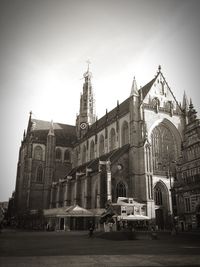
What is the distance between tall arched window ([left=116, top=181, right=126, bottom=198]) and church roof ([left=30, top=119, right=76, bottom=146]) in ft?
96.1

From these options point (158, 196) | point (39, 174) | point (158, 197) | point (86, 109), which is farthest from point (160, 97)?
point (39, 174)

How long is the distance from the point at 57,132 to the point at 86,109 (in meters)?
10.1

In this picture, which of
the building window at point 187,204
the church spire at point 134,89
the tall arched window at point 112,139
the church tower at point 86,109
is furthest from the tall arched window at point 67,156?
the building window at point 187,204

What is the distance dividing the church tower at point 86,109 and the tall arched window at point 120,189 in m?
30.4

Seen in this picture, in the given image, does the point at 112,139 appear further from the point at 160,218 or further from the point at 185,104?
the point at 160,218

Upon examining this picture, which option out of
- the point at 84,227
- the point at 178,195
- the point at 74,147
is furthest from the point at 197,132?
the point at 74,147

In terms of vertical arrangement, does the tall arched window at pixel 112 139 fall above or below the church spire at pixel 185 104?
below

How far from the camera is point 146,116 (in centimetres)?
4297

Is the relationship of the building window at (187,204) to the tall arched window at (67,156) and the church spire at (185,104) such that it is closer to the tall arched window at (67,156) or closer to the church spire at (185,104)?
the church spire at (185,104)

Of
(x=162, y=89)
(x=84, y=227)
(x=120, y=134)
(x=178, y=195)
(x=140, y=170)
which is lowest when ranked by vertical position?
(x=84, y=227)

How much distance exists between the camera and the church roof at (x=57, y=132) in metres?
65.5

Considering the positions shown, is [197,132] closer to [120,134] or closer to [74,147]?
[120,134]

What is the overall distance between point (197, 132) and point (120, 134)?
1672 cm

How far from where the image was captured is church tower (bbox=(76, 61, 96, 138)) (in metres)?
69.4
